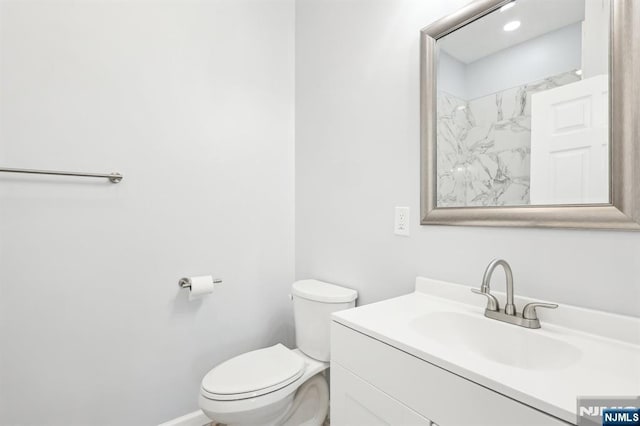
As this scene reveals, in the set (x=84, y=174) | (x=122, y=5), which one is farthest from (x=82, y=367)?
(x=122, y=5)

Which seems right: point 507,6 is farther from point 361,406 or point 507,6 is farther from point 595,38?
point 361,406

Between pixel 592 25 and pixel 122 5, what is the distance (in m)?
1.76

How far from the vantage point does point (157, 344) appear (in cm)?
138

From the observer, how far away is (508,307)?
0.86m

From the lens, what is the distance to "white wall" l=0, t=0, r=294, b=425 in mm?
1107

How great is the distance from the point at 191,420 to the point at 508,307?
1545 mm

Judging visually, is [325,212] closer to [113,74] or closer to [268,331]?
[268,331]

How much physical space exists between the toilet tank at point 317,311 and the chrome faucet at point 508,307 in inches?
24.7

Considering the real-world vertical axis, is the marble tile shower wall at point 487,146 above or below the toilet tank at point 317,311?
above

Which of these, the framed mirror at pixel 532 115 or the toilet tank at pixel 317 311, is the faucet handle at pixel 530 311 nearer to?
the framed mirror at pixel 532 115

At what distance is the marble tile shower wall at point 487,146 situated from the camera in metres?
0.91

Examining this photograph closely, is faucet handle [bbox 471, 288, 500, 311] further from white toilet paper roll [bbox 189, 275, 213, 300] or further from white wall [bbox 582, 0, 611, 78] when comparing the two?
white toilet paper roll [bbox 189, 275, 213, 300]

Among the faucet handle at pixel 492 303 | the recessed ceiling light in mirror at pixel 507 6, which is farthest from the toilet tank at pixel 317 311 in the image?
the recessed ceiling light in mirror at pixel 507 6

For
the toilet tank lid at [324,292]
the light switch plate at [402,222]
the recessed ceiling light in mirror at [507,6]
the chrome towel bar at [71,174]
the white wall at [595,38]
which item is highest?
the recessed ceiling light in mirror at [507,6]
